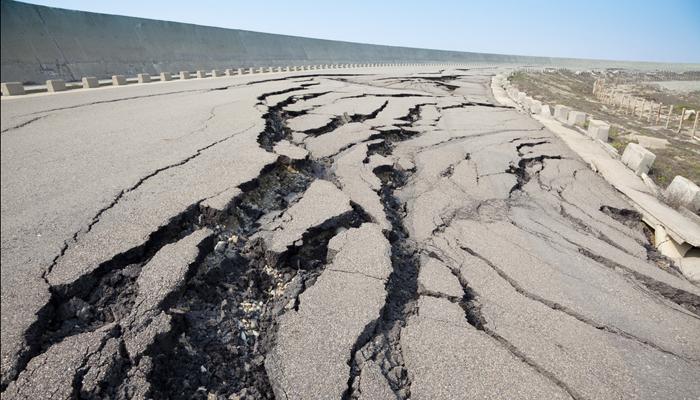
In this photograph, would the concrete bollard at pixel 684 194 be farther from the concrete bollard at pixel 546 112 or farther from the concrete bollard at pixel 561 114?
the concrete bollard at pixel 546 112

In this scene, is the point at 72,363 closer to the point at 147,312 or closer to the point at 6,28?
the point at 147,312

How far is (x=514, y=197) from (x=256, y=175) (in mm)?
2509

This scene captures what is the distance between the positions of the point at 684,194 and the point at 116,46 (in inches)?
587

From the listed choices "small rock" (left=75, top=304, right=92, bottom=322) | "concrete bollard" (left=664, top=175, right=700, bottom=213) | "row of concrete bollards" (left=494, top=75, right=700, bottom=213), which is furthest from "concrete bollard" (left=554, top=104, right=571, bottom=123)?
"small rock" (left=75, top=304, right=92, bottom=322)

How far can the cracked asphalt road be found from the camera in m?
1.52

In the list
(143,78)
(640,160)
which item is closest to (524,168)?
(640,160)

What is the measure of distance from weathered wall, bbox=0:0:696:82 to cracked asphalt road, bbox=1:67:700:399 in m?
0.51

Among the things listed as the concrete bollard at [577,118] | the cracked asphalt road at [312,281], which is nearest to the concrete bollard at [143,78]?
the cracked asphalt road at [312,281]

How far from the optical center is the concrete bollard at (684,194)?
3.84 metres

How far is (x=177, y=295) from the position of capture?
5.90ft

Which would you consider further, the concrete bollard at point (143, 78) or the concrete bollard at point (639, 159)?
the concrete bollard at point (143, 78)

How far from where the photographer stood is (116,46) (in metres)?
12.1

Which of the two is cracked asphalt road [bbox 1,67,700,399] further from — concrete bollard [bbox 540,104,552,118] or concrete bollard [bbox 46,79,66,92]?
concrete bollard [bbox 540,104,552,118]

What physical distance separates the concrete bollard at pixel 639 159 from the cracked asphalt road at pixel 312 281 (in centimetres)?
124
